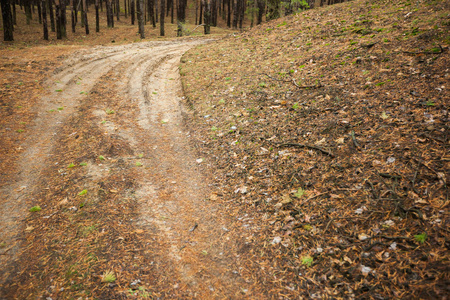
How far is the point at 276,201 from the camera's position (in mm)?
4707

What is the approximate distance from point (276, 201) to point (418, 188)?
2.30 metres

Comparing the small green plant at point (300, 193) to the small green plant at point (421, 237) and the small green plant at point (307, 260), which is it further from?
the small green plant at point (421, 237)

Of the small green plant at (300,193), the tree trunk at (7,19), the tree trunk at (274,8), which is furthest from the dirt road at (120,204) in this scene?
the tree trunk at (274,8)

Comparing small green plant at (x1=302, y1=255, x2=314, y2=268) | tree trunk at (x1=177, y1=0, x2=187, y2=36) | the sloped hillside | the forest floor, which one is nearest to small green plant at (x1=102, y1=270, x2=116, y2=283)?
the forest floor

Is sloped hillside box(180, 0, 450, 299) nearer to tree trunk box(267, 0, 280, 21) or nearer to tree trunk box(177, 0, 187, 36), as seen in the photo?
tree trunk box(267, 0, 280, 21)

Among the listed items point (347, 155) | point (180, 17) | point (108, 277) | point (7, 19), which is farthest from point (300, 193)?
point (180, 17)

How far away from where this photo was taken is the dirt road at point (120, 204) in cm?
364

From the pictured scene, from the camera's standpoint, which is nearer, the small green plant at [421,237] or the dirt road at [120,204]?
the small green plant at [421,237]

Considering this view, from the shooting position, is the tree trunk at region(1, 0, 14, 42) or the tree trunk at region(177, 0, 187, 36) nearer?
the tree trunk at region(1, 0, 14, 42)

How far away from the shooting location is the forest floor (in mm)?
3432

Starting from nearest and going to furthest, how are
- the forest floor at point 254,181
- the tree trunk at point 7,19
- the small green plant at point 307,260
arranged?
the forest floor at point 254,181, the small green plant at point 307,260, the tree trunk at point 7,19

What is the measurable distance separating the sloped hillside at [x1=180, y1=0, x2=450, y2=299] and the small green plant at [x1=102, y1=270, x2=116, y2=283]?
2.20 m

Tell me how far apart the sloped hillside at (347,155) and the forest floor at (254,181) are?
0.03 meters

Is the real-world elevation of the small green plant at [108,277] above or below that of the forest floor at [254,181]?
below
